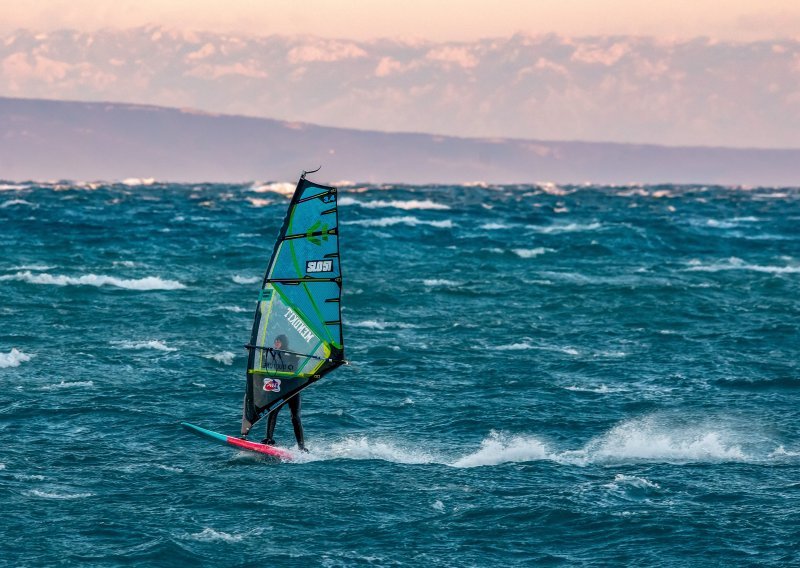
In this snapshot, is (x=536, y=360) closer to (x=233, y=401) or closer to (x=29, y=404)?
(x=233, y=401)

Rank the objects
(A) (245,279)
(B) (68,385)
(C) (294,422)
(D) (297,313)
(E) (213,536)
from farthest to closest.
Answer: (A) (245,279), (B) (68,385), (C) (294,422), (D) (297,313), (E) (213,536)

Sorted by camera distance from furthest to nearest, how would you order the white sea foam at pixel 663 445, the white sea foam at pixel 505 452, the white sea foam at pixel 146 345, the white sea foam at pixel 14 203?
the white sea foam at pixel 14 203 < the white sea foam at pixel 146 345 < the white sea foam at pixel 663 445 < the white sea foam at pixel 505 452

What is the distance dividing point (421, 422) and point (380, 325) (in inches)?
698

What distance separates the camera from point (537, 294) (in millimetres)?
61562

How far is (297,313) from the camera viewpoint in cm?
2744

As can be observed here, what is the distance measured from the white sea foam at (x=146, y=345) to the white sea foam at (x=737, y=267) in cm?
4360

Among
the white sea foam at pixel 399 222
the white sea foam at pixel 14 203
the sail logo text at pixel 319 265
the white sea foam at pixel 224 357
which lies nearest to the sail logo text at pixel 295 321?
the sail logo text at pixel 319 265

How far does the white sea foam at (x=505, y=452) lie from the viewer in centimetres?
2858

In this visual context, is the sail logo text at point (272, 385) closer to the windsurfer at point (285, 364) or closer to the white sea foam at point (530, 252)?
the windsurfer at point (285, 364)

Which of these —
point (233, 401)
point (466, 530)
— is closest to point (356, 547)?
point (466, 530)

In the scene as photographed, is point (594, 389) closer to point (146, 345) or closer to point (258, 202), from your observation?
point (146, 345)

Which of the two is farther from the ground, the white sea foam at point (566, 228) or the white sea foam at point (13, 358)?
the white sea foam at point (566, 228)

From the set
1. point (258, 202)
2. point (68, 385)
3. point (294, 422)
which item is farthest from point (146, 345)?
point (258, 202)

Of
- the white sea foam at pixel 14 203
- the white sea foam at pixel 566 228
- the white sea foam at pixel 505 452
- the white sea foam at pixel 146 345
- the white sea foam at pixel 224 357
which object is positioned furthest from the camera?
the white sea foam at pixel 14 203
